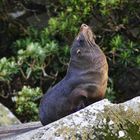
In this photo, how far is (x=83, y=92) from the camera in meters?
3.64

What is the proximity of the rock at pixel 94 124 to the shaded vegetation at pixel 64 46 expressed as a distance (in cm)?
353

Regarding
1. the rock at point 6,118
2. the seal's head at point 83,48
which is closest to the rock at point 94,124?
the seal's head at point 83,48

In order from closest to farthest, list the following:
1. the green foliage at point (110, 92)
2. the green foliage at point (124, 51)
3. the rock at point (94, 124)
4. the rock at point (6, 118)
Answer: the rock at point (94, 124)
the rock at point (6, 118)
the green foliage at point (124, 51)
the green foliage at point (110, 92)

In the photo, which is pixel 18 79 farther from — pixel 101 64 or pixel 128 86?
pixel 101 64

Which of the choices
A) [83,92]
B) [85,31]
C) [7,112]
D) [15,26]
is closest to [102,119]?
[83,92]

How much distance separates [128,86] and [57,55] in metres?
0.93

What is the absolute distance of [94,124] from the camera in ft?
10.6

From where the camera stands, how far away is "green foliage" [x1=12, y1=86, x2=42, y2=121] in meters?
7.01

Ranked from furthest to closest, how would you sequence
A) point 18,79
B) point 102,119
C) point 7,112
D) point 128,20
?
point 18,79 < point 128,20 < point 7,112 < point 102,119

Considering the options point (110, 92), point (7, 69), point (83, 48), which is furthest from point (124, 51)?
point (83, 48)

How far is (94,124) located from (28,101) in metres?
3.87

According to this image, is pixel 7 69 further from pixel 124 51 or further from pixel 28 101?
pixel 124 51

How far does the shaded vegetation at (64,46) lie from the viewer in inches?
273

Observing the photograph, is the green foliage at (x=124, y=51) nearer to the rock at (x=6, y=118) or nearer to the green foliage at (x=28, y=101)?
the green foliage at (x=28, y=101)
